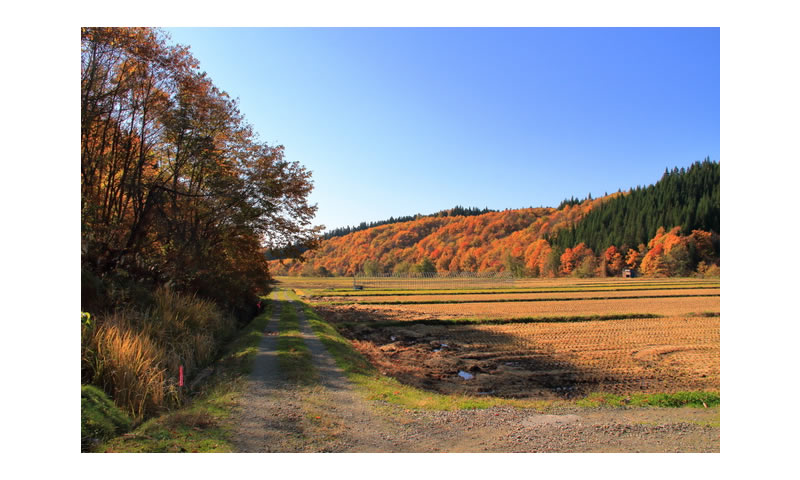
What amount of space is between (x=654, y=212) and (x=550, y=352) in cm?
7900

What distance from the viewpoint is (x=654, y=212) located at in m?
81.6

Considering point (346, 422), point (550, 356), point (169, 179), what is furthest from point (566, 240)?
point (346, 422)

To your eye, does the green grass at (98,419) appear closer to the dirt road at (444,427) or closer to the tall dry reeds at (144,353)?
the tall dry reeds at (144,353)

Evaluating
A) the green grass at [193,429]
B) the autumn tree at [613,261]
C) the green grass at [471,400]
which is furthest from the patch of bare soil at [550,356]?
the autumn tree at [613,261]

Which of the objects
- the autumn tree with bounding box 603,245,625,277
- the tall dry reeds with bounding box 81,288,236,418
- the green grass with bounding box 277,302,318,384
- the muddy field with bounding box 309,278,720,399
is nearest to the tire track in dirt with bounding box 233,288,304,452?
the green grass with bounding box 277,302,318,384

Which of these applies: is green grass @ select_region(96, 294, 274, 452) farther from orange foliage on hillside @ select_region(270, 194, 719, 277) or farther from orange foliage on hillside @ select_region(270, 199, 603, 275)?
orange foliage on hillside @ select_region(270, 199, 603, 275)

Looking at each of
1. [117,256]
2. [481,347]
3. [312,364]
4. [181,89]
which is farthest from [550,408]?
[181,89]

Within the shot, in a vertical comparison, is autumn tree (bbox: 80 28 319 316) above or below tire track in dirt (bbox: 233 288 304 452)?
above

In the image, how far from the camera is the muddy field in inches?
482

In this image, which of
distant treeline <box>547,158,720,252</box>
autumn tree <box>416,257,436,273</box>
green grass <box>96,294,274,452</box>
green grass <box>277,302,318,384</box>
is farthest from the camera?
autumn tree <box>416,257,436,273</box>

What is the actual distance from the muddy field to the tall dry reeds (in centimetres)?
594

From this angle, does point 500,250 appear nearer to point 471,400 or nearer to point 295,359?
point 295,359

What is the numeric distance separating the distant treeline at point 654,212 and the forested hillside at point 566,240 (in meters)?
0.21

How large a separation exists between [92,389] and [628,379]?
13.9 metres
